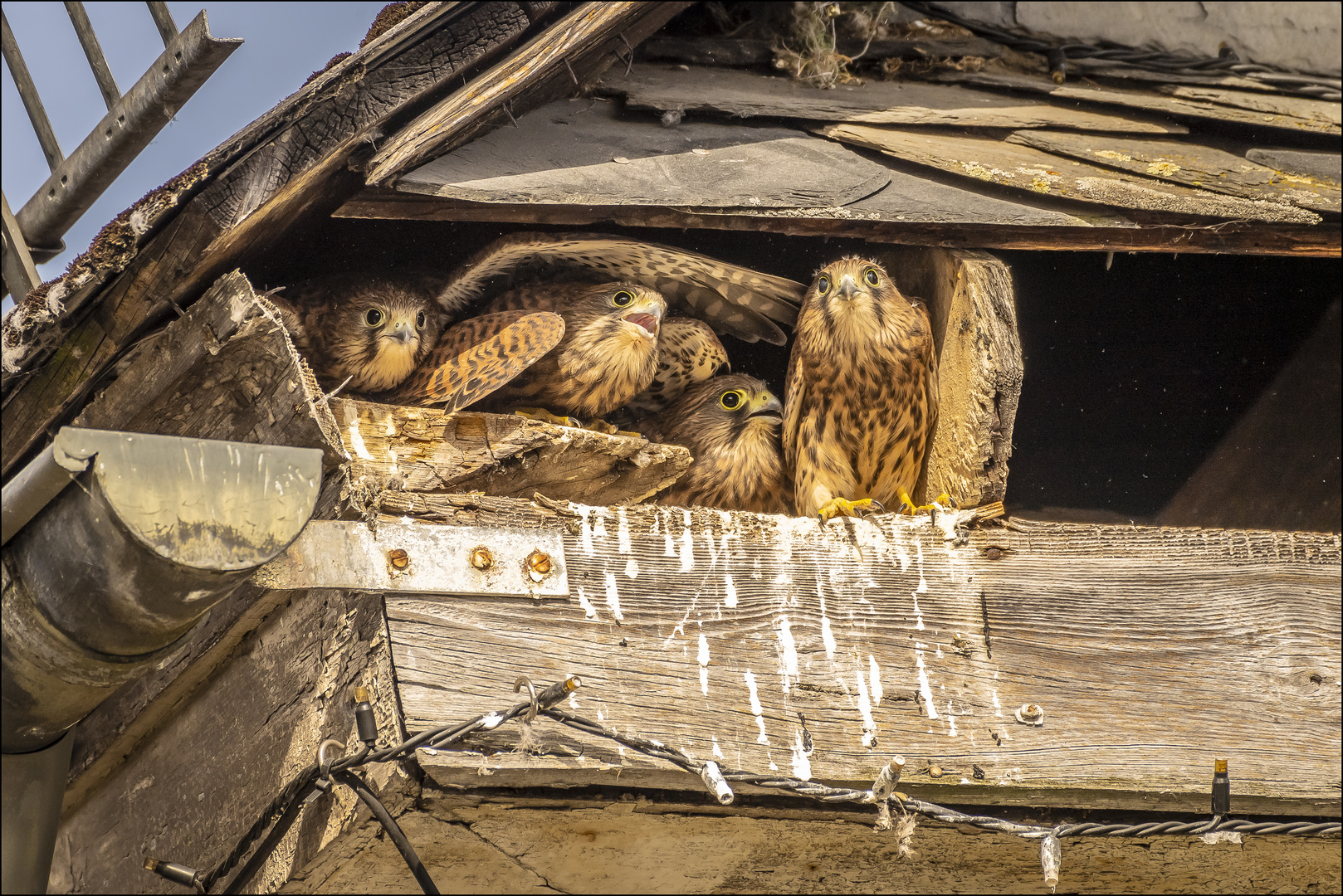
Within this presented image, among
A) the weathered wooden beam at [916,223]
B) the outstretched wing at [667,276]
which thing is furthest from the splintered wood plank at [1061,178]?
the outstretched wing at [667,276]

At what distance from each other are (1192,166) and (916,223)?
0.90 m

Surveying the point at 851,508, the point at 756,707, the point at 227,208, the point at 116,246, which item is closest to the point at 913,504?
the point at 851,508

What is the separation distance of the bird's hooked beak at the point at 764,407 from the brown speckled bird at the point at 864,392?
225 millimetres

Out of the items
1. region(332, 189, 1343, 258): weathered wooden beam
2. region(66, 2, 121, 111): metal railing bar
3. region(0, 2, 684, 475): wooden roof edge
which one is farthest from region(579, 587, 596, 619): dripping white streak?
region(66, 2, 121, 111): metal railing bar

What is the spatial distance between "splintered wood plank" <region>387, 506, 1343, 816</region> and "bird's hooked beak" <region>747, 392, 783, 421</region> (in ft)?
3.13

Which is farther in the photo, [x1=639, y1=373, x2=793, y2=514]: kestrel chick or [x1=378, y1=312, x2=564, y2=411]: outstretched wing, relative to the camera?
[x1=639, y1=373, x2=793, y2=514]: kestrel chick

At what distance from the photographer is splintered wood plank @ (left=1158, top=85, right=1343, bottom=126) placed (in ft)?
11.0

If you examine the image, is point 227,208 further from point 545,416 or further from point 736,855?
point 736,855

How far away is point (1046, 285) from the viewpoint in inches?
129

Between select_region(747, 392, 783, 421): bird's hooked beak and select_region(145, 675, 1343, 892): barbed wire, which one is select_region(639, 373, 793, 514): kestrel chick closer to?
select_region(747, 392, 783, 421): bird's hooked beak

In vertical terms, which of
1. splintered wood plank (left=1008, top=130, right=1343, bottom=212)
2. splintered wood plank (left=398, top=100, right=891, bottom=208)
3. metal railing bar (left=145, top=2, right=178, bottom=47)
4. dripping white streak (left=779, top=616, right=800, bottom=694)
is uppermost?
metal railing bar (left=145, top=2, right=178, bottom=47)

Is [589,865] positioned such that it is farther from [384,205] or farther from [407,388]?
[384,205]

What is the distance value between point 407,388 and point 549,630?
107 cm

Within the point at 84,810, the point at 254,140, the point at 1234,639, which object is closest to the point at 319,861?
the point at 84,810
